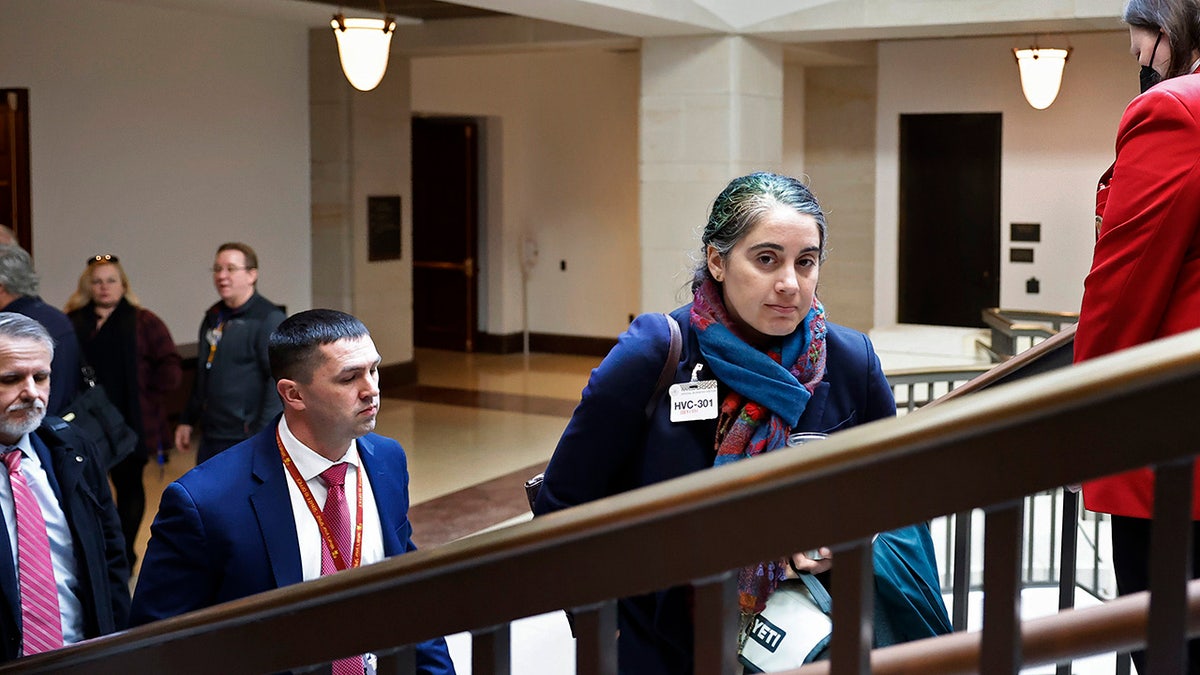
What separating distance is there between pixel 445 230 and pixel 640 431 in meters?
14.3

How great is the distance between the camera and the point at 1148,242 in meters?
2.01

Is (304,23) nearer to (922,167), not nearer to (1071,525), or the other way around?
(922,167)

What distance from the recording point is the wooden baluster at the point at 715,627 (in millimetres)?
1141

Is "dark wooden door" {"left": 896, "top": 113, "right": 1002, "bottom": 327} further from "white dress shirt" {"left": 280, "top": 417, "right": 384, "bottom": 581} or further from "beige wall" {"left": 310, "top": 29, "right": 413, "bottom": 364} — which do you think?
"white dress shirt" {"left": 280, "top": 417, "right": 384, "bottom": 581}

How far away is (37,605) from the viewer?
9.61 feet

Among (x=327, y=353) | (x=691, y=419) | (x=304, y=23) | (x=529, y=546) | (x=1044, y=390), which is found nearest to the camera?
(x=1044, y=390)

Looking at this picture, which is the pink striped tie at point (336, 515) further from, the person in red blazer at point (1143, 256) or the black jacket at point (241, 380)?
the black jacket at point (241, 380)

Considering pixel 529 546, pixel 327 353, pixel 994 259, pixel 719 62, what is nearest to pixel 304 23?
pixel 719 62

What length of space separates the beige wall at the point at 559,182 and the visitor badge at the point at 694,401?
13073mm

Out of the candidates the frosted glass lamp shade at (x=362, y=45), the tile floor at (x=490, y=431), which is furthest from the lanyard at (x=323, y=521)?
the frosted glass lamp shade at (x=362, y=45)

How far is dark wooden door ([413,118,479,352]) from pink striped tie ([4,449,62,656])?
42.9 feet

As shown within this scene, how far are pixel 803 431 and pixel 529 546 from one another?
3.58ft

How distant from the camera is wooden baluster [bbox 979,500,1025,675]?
3.35 ft

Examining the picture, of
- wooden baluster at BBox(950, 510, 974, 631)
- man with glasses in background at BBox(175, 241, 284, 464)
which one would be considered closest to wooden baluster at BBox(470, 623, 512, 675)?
wooden baluster at BBox(950, 510, 974, 631)
